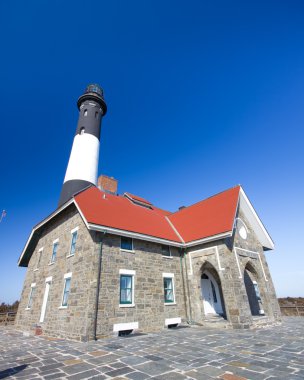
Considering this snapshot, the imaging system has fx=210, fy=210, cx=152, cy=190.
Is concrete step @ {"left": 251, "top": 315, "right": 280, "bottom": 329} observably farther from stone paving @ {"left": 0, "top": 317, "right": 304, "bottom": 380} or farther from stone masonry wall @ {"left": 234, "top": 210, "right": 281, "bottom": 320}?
stone paving @ {"left": 0, "top": 317, "right": 304, "bottom": 380}

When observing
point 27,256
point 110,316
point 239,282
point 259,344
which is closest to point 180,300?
point 239,282

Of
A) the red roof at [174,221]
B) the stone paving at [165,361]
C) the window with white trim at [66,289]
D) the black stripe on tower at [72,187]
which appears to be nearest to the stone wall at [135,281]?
the window with white trim at [66,289]

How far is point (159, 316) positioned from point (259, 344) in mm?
→ 5554

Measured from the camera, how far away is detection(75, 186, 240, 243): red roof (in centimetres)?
1177

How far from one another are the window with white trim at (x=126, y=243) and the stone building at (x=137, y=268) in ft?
0.18

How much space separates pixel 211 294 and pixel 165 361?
36.0ft

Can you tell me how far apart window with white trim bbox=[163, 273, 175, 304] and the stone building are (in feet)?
0.18

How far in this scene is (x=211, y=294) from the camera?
15234mm

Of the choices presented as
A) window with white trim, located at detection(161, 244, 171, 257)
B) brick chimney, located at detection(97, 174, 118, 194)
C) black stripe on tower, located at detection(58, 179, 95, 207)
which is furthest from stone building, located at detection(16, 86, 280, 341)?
brick chimney, located at detection(97, 174, 118, 194)

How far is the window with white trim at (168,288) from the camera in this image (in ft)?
40.5

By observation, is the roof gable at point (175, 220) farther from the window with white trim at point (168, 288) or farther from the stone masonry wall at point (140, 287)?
the window with white trim at point (168, 288)

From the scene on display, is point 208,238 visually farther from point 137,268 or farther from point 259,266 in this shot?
point 259,266

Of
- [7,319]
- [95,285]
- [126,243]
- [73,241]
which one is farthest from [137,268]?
[7,319]

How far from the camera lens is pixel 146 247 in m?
12.6
